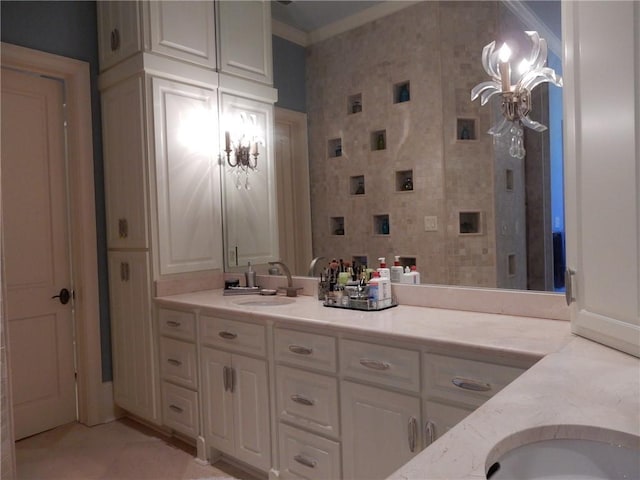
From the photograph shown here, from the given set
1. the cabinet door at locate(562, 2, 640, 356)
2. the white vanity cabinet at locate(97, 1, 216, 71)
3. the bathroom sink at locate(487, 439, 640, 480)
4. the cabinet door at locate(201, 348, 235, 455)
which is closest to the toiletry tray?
the cabinet door at locate(201, 348, 235, 455)

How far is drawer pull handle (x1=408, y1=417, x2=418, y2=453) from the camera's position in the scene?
1.70m

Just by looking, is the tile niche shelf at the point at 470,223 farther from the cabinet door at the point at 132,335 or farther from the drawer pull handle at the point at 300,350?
the cabinet door at the point at 132,335

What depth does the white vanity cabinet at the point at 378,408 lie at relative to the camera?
172cm

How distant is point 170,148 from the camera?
291 centimetres

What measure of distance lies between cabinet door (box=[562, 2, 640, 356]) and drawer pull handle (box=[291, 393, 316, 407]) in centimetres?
107

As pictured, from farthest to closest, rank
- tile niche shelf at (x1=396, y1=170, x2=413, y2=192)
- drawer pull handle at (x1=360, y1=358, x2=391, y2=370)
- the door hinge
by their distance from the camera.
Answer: tile niche shelf at (x1=396, y1=170, x2=413, y2=192), drawer pull handle at (x1=360, y1=358, x2=391, y2=370), the door hinge

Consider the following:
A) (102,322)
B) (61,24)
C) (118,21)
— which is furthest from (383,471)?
(61,24)

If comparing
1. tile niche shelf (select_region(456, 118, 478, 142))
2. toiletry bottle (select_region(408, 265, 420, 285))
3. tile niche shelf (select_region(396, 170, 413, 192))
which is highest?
tile niche shelf (select_region(456, 118, 478, 142))

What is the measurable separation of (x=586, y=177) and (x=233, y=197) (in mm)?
2255

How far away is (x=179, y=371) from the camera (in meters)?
2.72

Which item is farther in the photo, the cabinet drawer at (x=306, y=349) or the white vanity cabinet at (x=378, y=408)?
Answer: the cabinet drawer at (x=306, y=349)

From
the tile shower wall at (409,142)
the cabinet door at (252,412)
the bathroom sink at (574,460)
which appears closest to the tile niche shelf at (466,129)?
the tile shower wall at (409,142)

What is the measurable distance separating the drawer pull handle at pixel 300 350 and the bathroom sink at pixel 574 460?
124cm

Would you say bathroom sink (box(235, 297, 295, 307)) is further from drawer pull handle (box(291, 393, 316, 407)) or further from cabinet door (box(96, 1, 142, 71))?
cabinet door (box(96, 1, 142, 71))
